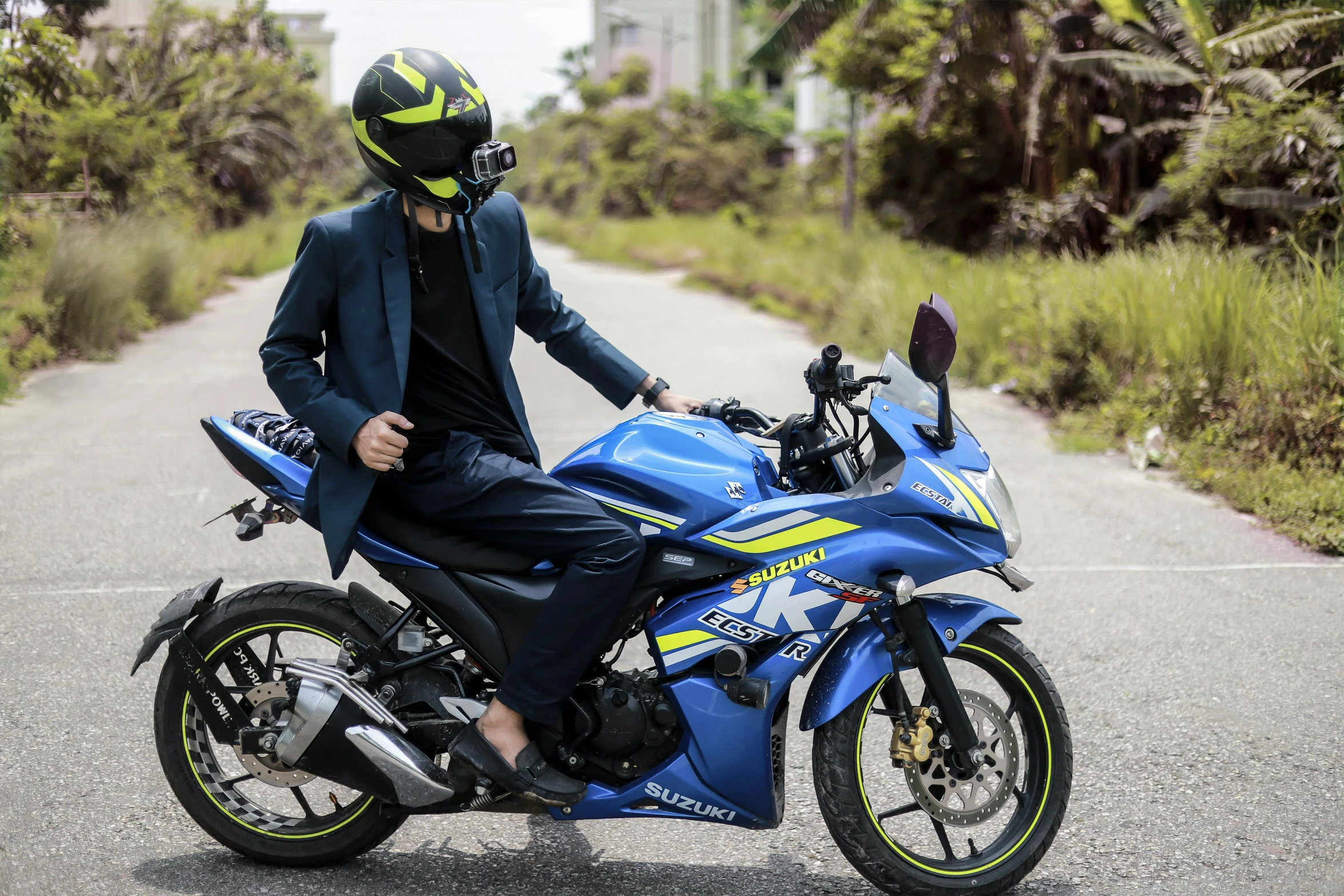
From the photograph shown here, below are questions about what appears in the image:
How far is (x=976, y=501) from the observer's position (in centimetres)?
302

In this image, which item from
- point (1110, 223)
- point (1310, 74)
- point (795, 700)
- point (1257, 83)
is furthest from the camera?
point (1110, 223)

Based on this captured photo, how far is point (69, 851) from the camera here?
3484mm

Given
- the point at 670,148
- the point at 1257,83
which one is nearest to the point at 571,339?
the point at 1257,83

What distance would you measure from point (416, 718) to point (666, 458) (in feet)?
3.17

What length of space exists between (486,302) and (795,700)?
2170 mm

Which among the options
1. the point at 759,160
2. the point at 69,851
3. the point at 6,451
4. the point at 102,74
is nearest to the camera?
the point at 69,851

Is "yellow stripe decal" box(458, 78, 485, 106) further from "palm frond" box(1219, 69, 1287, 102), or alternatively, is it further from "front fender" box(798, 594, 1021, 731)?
"palm frond" box(1219, 69, 1287, 102)

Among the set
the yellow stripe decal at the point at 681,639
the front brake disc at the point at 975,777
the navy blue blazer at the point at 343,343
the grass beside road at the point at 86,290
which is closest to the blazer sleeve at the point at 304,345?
the navy blue blazer at the point at 343,343

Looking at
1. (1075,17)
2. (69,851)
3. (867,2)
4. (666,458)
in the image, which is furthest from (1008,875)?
(867,2)

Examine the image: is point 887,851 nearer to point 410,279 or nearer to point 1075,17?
point 410,279

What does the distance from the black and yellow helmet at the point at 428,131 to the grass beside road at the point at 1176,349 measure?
5395 mm

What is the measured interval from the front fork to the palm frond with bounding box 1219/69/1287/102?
10.3m

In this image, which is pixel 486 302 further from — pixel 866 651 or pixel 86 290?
pixel 86 290

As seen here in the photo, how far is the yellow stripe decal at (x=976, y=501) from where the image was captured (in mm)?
3018
